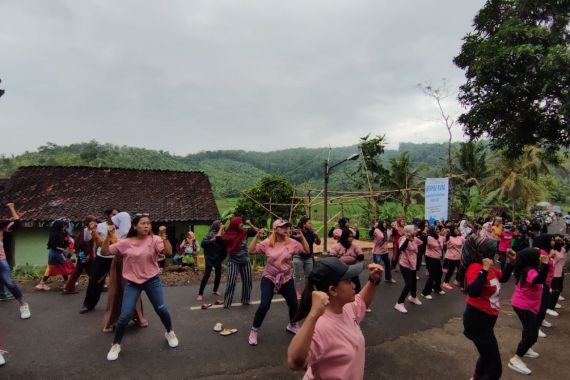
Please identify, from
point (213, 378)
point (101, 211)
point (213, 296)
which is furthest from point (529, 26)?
point (101, 211)

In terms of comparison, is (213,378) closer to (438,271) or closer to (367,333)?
(367,333)

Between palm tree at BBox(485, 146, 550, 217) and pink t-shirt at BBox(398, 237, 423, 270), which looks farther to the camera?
palm tree at BBox(485, 146, 550, 217)

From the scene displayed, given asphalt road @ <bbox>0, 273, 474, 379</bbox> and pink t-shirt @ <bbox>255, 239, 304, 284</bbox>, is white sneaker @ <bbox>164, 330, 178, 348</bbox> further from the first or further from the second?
pink t-shirt @ <bbox>255, 239, 304, 284</bbox>

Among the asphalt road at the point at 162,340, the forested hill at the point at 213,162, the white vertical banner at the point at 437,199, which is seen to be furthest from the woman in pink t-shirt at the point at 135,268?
the forested hill at the point at 213,162

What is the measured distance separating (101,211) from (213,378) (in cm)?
1451

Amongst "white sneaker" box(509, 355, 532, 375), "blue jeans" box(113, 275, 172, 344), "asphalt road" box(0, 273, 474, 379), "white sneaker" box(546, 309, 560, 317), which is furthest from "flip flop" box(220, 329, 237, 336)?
"white sneaker" box(546, 309, 560, 317)

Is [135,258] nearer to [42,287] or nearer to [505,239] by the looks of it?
[42,287]

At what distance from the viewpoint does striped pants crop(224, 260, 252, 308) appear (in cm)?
596

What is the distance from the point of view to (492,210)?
18.7m

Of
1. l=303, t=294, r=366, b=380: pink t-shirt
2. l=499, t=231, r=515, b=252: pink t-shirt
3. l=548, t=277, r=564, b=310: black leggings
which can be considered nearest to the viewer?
l=303, t=294, r=366, b=380: pink t-shirt

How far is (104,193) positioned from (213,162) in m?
56.9

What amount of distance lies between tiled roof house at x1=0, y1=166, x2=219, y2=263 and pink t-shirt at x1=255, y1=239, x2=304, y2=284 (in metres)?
12.8

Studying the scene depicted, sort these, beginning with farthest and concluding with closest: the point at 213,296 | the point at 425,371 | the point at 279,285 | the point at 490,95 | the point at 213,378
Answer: the point at 490,95, the point at 213,296, the point at 279,285, the point at 425,371, the point at 213,378

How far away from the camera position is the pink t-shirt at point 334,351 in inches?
80.3
